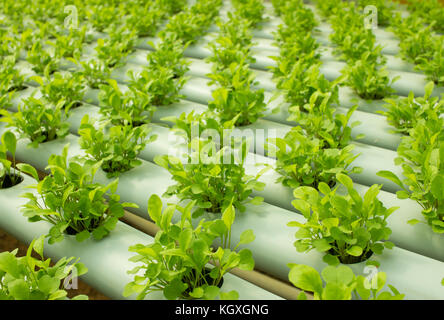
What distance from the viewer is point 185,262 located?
100 cm

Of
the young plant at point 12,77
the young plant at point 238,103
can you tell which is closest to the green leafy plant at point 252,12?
the young plant at point 238,103

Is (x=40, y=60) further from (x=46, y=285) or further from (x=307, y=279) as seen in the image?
(x=307, y=279)

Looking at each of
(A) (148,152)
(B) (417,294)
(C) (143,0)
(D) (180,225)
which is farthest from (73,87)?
(C) (143,0)

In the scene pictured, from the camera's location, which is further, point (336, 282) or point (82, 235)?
point (82, 235)

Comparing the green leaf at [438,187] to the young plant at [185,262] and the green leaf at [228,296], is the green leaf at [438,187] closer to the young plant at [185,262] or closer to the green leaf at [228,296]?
the young plant at [185,262]

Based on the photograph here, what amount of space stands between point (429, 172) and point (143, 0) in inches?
143

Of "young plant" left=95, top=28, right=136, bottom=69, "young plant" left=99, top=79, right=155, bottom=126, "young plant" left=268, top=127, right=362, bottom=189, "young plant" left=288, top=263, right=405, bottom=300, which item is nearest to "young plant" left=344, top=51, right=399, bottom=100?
"young plant" left=268, top=127, right=362, bottom=189

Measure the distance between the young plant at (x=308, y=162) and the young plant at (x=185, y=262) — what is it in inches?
14.7

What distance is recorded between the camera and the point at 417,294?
1.00m

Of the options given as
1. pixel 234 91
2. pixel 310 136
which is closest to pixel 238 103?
pixel 234 91

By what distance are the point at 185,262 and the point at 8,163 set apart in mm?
925

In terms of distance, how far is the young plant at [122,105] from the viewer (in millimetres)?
1824

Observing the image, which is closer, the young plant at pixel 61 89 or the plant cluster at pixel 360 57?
the plant cluster at pixel 360 57

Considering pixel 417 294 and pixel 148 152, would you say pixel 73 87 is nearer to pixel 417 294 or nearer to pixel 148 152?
Result: pixel 148 152
